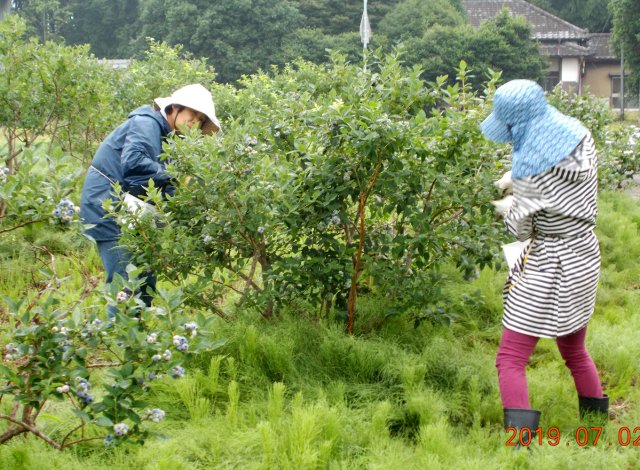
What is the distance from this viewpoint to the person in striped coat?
10.4 ft

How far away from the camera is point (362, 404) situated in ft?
12.1

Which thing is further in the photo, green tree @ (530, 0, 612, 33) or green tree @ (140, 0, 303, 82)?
green tree @ (530, 0, 612, 33)

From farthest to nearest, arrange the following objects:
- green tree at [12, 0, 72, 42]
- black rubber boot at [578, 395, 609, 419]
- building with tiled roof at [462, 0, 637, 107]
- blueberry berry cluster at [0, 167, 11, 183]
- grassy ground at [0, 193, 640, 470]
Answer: green tree at [12, 0, 72, 42], building with tiled roof at [462, 0, 637, 107], black rubber boot at [578, 395, 609, 419], grassy ground at [0, 193, 640, 470], blueberry berry cluster at [0, 167, 11, 183]

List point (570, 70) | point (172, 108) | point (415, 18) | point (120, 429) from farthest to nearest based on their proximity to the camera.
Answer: point (570, 70), point (415, 18), point (172, 108), point (120, 429)

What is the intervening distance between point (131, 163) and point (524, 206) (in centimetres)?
221

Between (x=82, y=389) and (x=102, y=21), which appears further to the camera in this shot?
(x=102, y=21)

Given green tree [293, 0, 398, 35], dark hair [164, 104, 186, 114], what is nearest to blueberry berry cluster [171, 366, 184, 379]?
dark hair [164, 104, 186, 114]

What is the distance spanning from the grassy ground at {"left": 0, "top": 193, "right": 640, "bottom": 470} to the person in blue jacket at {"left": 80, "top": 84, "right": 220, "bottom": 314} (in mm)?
859

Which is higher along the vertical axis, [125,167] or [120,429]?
[125,167]

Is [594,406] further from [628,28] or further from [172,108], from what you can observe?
[628,28]

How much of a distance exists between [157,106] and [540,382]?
2.74 metres

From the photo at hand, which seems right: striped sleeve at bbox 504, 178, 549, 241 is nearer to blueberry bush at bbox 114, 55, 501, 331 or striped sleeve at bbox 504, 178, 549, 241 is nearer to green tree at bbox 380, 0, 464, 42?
blueberry bush at bbox 114, 55, 501, 331

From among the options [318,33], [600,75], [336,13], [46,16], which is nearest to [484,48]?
[318,33]
